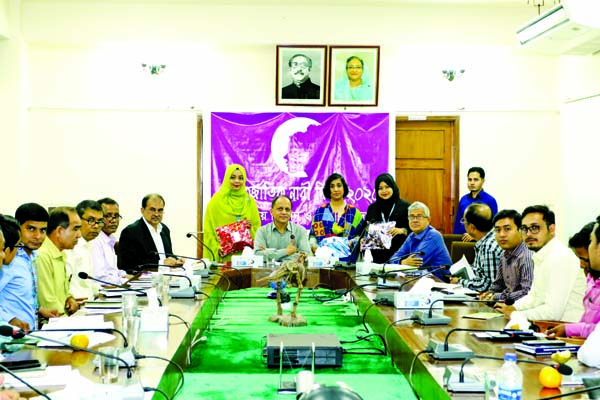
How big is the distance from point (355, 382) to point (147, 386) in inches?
31.3

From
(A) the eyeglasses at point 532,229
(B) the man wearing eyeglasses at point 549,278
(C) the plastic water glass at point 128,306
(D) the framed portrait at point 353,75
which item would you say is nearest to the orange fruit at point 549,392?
(C) the plastic water glass at point 128,306

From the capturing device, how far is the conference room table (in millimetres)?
2139

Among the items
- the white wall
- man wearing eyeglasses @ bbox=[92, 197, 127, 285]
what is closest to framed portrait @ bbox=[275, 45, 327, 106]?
the white wall

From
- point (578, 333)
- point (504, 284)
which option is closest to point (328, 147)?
point (504, 284)

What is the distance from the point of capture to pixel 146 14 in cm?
774

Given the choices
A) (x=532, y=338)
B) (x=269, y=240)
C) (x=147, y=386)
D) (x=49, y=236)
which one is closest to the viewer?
(x=147, y=386)

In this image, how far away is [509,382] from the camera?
184cm

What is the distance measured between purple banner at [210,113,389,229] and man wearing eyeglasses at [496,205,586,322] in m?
4.14

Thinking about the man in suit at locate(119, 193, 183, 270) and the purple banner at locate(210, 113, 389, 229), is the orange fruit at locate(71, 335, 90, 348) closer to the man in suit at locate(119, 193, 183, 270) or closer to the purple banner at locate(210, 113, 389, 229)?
the man in suit at locate(119, 193, 183, 270)

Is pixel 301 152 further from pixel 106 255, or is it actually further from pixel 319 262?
pixel 106 255

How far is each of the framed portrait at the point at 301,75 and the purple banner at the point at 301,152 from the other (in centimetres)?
18

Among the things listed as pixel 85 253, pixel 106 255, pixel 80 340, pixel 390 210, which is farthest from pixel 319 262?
pixel 80 340

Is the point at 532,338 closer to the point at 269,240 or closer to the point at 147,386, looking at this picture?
the point at 147,386

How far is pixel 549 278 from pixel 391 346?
1.21 m
